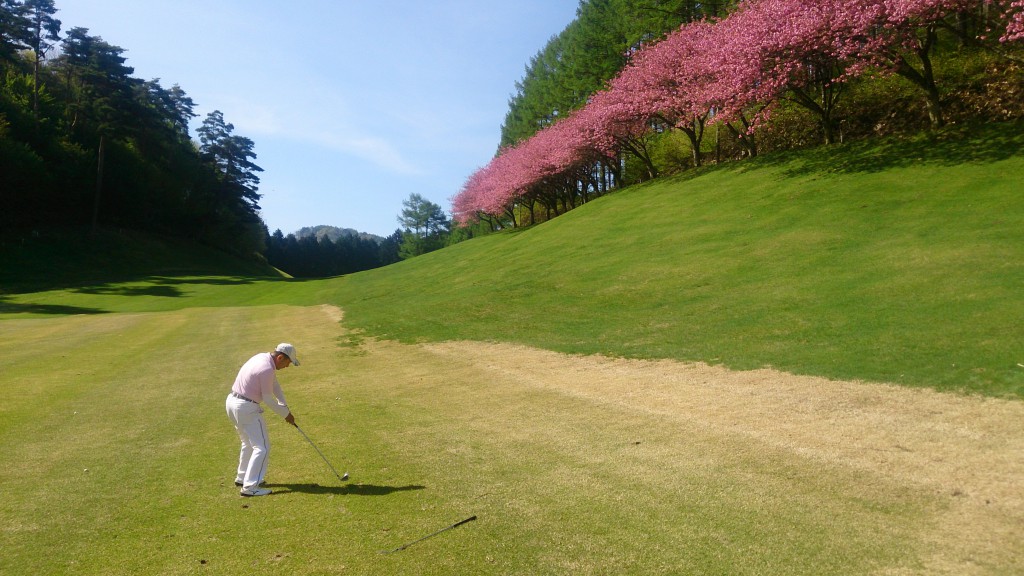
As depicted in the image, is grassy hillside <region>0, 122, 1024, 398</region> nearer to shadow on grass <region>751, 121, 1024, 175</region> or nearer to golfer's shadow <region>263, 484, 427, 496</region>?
shadow on grass <region>751, 121, 1024, 175</region>

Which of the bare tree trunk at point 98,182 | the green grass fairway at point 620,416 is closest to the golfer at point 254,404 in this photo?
A: the green grass fairway at point 620,416

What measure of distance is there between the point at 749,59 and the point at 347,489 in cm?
3594

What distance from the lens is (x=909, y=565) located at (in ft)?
18.3

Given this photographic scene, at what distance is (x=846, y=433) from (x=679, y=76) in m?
41.8

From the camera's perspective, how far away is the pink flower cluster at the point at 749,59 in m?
30.7

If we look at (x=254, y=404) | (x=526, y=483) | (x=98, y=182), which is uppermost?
(x=98, y=182)

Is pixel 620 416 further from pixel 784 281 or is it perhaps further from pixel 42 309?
pixel 42 309

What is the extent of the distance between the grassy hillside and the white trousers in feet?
35.9

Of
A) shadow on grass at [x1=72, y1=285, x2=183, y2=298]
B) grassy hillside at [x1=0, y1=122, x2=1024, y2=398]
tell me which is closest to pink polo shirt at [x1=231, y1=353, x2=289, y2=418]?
grassy hillside at [x1=0, y1=122, x2=1024, y2=398]

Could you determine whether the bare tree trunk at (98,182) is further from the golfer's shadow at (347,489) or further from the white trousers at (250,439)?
the golfer's shadow at (347,489)

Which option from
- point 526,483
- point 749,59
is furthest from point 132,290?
point 526,483

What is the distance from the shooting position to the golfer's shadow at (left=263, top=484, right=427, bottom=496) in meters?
8.29

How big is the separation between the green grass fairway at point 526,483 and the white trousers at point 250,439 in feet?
1.51

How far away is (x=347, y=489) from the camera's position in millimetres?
8445
